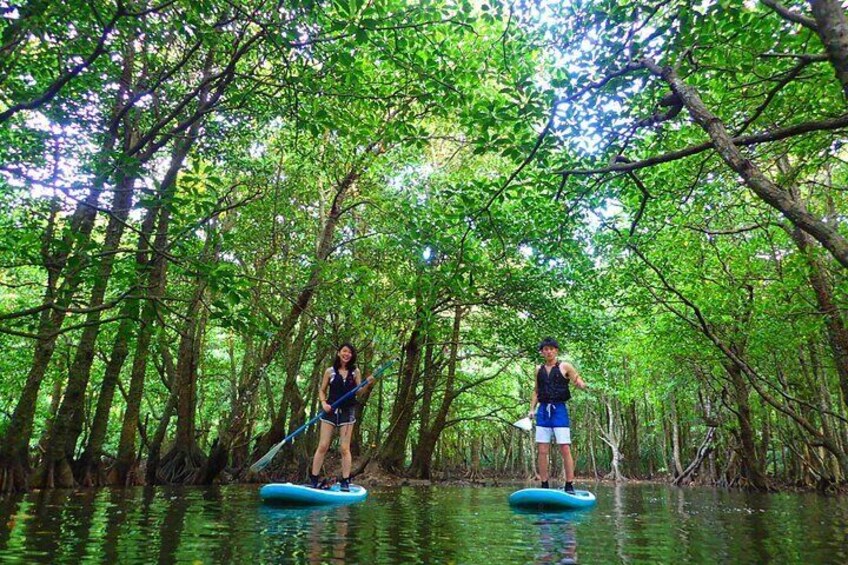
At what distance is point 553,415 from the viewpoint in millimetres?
7887

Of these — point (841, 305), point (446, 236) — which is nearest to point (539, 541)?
point (446, 236)

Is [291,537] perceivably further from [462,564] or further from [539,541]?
[539,541]

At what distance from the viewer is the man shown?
25.4 feet

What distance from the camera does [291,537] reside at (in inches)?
151

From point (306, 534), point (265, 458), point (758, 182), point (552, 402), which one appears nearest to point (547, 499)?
point (552, 402)

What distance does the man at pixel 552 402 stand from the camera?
25.4ft

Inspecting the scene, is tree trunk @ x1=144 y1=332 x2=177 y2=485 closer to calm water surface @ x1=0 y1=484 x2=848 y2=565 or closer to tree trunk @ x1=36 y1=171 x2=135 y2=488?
tree trunk @ x1=36 y1=171 x2=135 y2=488

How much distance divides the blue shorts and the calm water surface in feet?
5.53

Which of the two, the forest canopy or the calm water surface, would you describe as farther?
the forest canopy

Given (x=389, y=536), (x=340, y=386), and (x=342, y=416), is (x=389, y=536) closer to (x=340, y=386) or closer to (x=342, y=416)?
(x=342, y=416)

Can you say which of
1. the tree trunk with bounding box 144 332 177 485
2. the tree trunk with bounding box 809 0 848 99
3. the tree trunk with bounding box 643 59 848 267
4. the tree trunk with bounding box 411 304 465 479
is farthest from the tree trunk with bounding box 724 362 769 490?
the tree trunk with bounding box 144 332 177 485

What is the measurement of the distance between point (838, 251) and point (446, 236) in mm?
6424

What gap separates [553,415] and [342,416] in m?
3.08

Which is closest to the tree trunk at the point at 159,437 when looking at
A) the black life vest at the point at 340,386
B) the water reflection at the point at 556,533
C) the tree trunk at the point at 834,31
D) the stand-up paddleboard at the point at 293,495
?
the black life vest at the point at 340,386
